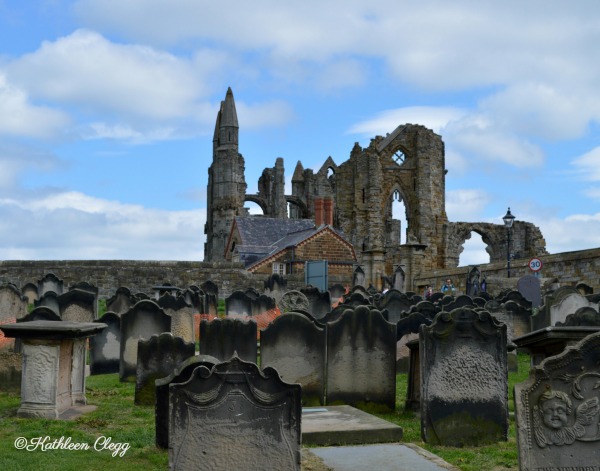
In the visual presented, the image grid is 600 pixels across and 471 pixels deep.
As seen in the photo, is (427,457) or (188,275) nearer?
(427,457)

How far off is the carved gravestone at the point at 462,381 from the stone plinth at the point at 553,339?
32cm

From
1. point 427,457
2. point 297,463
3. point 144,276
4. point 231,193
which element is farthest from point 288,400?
point 231,193

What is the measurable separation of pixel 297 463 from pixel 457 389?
244 cm

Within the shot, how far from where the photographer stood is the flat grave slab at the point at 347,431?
7.82 metres

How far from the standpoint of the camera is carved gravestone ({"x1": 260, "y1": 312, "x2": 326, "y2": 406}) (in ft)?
33.2

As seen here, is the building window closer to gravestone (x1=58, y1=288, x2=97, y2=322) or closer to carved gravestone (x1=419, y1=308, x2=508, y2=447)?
gravestone (x1=58, y1=288, x2=97, y2=322)

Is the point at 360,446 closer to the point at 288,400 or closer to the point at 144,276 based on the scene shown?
the point at 288,400

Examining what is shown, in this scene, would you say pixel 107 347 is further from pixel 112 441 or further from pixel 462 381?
pixel 462 381

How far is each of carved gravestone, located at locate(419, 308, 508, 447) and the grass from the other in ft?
0.60

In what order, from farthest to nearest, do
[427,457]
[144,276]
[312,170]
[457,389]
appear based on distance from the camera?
[312,170] → [144,276] → [457,389] → [427,457]

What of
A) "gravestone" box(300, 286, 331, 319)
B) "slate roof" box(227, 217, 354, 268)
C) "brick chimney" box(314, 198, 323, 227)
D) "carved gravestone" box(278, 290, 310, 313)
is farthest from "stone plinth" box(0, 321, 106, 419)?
"brick chimney" box(314, 198, 323, 227)

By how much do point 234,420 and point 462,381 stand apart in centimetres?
283

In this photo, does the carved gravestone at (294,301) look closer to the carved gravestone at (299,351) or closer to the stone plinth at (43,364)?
the carved gravestone at (299,351)

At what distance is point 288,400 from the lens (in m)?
6.31
